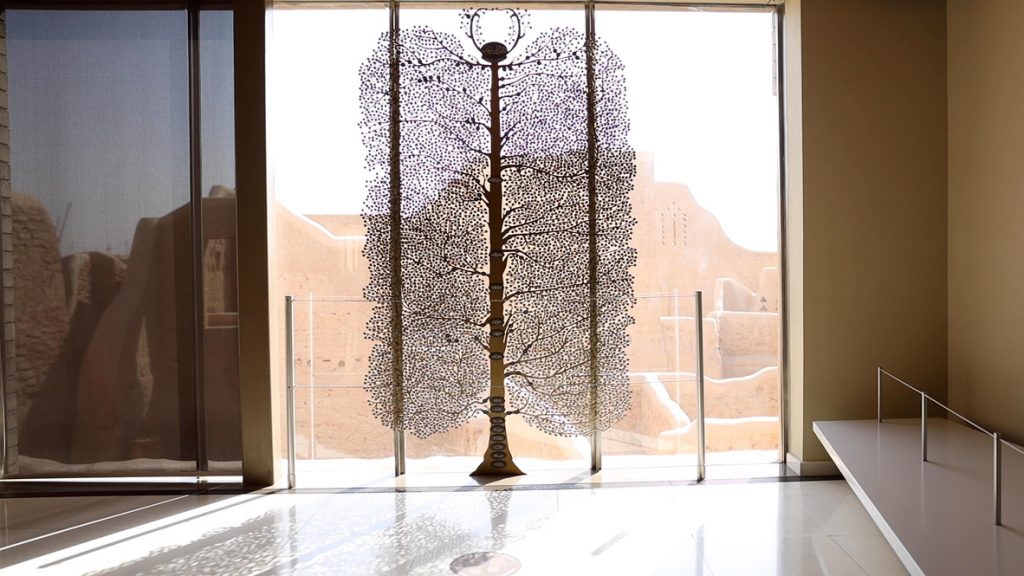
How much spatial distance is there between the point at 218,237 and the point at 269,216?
307 millimetres

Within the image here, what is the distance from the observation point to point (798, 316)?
389cm

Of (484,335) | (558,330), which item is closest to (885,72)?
(558,330)

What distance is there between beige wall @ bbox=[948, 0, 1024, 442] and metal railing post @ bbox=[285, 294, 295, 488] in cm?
361

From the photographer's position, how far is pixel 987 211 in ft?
11.3

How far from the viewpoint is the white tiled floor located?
2766 mm

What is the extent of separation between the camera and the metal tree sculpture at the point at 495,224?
3.86 metres

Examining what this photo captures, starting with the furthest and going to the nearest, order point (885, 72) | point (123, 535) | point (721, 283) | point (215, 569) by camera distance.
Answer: point (721, 283), point (885, 72), point (123, 535), point (215, 569)

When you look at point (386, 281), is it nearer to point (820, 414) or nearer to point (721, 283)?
point (721, 283)

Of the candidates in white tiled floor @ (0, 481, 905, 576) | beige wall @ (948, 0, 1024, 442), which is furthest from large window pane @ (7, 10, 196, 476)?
beige wall @ (948, 0, 1024, 442)

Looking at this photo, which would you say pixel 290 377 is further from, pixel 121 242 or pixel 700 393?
pixel 700 393

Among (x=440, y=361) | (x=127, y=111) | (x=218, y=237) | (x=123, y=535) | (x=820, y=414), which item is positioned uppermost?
(x=127, y=111)

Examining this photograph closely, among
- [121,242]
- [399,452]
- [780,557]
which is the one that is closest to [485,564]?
[780,557]

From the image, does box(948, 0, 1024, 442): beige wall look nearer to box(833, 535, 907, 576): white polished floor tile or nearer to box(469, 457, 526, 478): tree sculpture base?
box(833, 535, 907, 576): white polished floor tile

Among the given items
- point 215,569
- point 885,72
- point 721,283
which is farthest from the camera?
point 721,283
